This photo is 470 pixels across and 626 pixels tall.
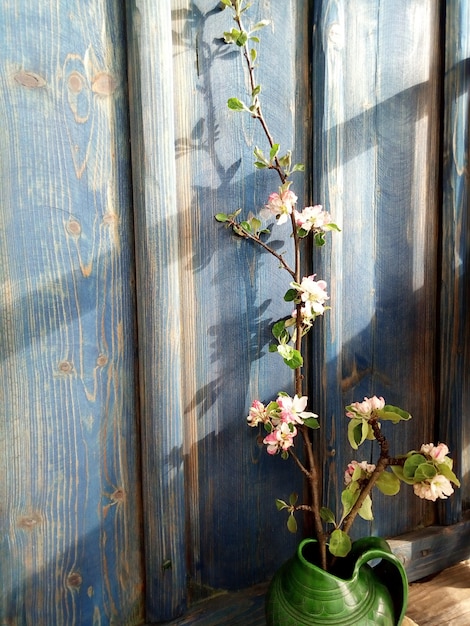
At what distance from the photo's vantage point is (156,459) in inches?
55.4

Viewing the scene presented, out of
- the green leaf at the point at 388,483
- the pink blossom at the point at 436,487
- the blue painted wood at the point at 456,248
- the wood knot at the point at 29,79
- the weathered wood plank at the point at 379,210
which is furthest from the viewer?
the blue painted wood at the point at 456,248

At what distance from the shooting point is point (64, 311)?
130cm

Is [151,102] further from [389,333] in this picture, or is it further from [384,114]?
[389,333]

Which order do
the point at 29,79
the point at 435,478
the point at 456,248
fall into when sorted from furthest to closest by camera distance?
the point at 456,248 < the point at 435,478 < the point at 29,79

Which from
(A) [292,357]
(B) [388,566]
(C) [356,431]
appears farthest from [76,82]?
(B) [388,566]

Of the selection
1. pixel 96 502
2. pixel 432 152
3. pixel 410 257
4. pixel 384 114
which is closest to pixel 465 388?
pixel 410 257

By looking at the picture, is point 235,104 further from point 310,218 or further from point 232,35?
point 310,218

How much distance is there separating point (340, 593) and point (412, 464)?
347 mm

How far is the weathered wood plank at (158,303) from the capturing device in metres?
1.30

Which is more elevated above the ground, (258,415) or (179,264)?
(179,264)

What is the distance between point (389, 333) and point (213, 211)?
0.71 m

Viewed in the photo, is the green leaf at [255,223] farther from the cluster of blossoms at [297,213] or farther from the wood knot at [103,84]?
the wood knot at [103,84]

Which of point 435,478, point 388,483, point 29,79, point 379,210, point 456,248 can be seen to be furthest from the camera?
point 456,248

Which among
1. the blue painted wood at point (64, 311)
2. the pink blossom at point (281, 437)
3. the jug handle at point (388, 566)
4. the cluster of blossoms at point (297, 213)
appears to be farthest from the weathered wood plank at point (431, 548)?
the cluster of blossoms at point (297, 213)
